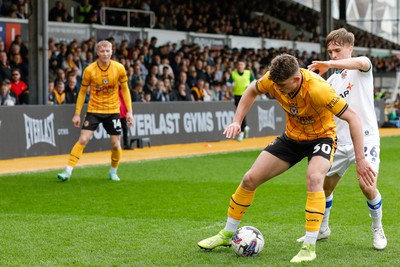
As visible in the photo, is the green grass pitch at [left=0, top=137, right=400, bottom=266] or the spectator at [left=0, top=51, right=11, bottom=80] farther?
the spectator at [left=0, top=51, right=11, bottom=80]

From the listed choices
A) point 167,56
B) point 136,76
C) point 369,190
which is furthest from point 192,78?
point 369,190

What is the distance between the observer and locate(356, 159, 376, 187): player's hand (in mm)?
7227

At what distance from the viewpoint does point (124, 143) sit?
2028 cm

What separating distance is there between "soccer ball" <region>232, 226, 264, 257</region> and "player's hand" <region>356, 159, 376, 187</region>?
40.6 inches

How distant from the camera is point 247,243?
743 cm

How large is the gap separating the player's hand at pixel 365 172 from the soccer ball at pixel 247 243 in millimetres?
1030

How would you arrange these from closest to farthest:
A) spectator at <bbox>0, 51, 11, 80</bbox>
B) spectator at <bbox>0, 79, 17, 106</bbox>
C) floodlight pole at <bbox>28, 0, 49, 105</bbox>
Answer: spectator at <bbox>0, 79, 17, 106</bbox>
floodlight pole at <bbox>28, 0, 49, 105</bbox>
spectator at <bbox>0, 51, 11, 80</bbox>

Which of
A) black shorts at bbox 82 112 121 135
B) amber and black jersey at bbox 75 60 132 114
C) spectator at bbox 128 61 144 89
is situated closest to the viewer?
amber and black jersey at bbox 75 60 132 114

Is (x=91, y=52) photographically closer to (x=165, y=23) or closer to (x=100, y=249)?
(x=165, y=23)

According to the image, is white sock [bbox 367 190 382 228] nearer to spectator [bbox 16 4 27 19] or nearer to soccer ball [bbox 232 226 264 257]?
soccer ball [bbox 232 226 264 257]

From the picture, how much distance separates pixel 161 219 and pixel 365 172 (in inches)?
121

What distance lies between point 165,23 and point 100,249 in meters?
23.5

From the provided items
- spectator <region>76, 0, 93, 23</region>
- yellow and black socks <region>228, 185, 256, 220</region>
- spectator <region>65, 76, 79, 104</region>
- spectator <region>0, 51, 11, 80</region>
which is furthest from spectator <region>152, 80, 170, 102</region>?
yellow and black socks <region>228, 185, 256, 220</region>

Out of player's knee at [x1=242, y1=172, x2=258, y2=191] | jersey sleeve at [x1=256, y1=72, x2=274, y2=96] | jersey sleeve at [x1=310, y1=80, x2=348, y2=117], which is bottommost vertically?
player's knee at [x1=242, y1=172, x2=258, y2=191]
